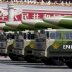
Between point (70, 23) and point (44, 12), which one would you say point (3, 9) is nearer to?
point (44, 12)

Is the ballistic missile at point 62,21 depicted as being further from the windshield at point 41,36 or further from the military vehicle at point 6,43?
the military vehicle at point 6,43

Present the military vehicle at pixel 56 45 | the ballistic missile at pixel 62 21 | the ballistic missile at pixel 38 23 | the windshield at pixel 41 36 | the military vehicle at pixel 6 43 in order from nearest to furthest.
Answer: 1. the military vehicle at pixel 56 45
2. the windshield at pixel 41 36
3. the ballistic missile at pixel 62 21
4. the ballistic missile at pixel 38 23
5. the military vehicle at pixel 6 43

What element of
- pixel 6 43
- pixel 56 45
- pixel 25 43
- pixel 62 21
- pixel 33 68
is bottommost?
pixel 33 68

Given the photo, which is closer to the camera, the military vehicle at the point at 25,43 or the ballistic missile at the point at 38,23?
the military vehicle at the point at 25,43

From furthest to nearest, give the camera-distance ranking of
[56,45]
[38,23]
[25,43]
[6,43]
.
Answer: [6,43], [38,23], [25,43], [56,45]

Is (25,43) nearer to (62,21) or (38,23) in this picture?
(38,23)

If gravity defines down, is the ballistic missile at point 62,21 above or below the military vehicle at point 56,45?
above

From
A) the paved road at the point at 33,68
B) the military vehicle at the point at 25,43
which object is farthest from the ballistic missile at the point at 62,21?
the paved road at the point at 33,68

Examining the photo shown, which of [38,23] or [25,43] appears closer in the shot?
[25,43]

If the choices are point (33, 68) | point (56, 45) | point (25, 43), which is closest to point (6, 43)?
point (25, 43)

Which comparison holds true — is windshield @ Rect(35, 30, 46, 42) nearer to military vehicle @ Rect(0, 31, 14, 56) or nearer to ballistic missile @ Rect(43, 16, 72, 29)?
ballistic missile @ Rect(43, 16, 72, 29)

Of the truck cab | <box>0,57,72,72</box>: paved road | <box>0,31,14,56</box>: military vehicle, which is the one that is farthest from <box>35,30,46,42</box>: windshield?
<box>0,31,14,56</box>: military vehicle

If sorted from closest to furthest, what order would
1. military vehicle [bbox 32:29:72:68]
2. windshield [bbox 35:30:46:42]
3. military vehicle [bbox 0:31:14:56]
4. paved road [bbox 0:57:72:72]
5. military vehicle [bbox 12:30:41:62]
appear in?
paved road [bbox 0:57:72:72] < military vehicle [bbox 32:29:72:68] < windshield [bbox 35:30:46:42] < military vehicle [bbox 12:30:41:62] < military vehicle [bbox 0:31:14:56]

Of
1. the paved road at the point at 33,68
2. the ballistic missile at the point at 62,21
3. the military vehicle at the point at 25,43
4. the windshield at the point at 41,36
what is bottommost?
the paved road at the point at 33,68
